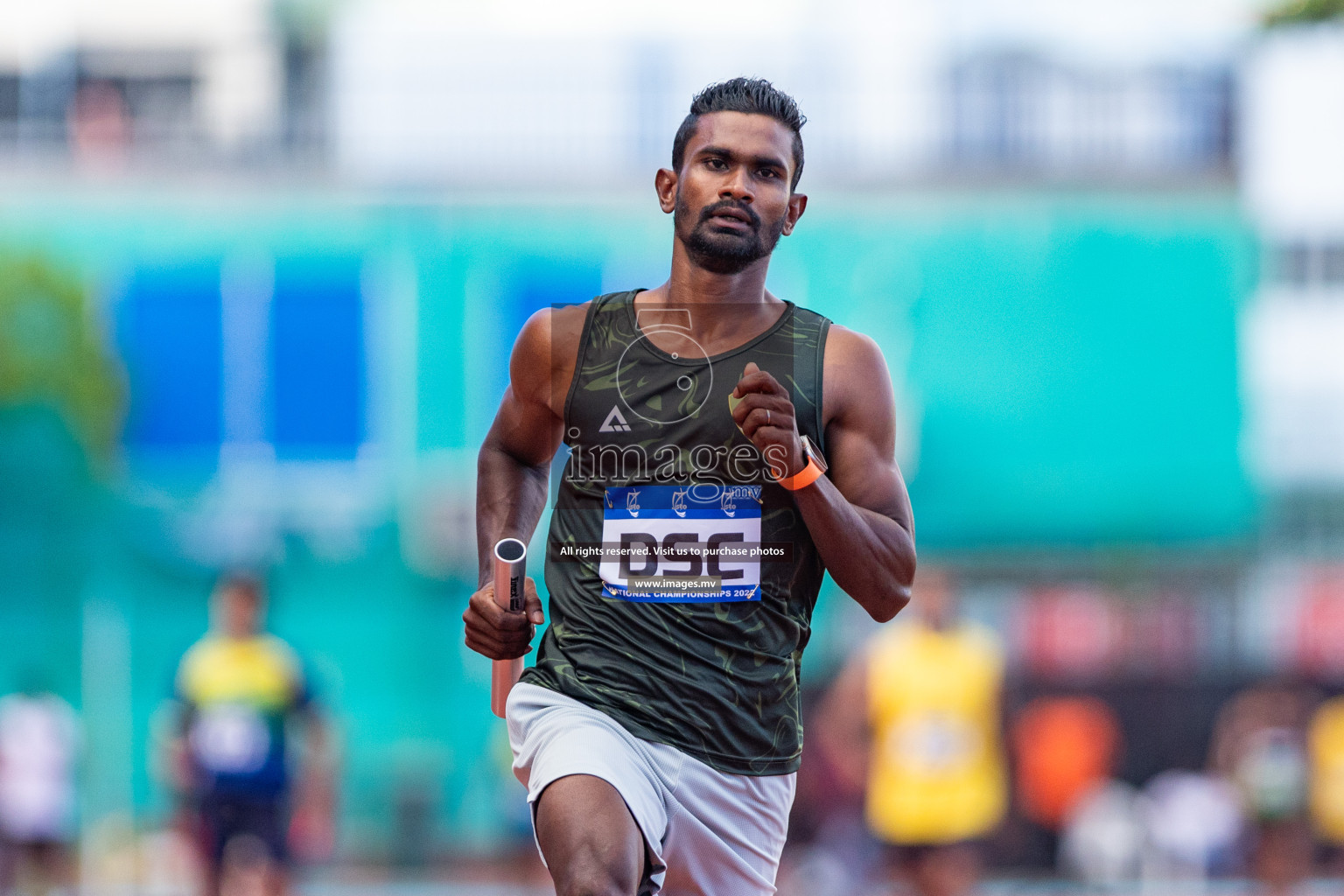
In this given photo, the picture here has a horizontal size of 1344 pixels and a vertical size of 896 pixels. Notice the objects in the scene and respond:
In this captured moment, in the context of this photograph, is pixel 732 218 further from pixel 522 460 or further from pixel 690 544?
pixel 522 460

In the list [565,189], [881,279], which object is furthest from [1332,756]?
[565,189]

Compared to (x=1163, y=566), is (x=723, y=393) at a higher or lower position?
higher

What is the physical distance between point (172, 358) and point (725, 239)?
1093 centimetres

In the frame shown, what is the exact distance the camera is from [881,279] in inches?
554

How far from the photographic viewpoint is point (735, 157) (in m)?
3.29

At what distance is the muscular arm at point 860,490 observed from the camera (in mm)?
3098

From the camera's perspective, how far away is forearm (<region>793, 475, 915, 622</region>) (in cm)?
308

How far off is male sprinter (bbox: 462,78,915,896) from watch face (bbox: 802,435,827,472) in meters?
0.01

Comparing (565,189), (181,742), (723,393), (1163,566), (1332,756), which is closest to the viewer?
(723,393)

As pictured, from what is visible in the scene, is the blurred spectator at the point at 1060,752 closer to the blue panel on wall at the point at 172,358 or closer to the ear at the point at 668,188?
the blue panel on wall at the point at 172,358

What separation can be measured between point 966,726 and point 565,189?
6760mm

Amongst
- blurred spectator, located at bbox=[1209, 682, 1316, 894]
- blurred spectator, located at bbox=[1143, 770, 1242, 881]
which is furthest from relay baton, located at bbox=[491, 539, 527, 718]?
blurred spectator, located at bbox=[1143, 770, 1242, 881]

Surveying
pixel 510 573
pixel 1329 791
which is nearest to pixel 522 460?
pixel 510 573

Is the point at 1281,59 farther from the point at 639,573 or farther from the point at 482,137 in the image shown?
the point at 639,573
